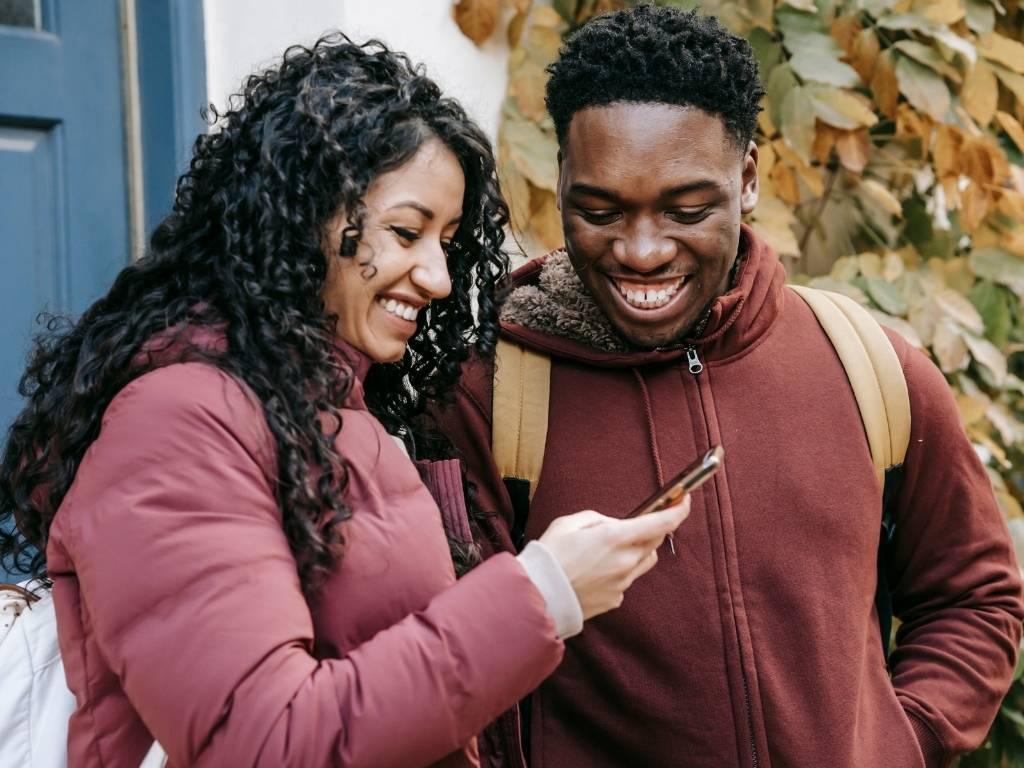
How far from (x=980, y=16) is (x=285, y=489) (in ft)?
7.63

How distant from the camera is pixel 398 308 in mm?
1563

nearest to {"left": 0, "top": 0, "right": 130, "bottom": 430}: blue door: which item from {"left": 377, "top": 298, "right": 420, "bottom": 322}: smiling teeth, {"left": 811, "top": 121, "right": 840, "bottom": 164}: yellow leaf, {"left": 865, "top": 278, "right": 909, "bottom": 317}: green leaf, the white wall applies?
the white wall

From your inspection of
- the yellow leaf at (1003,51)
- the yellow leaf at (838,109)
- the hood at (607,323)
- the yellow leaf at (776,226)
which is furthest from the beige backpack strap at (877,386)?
the yellow leaf at (1003,51)

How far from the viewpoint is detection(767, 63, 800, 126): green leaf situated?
2.85 metres

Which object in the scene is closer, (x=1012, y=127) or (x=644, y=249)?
(x=644, y=249)

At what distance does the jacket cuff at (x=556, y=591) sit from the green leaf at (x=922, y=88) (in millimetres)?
1961

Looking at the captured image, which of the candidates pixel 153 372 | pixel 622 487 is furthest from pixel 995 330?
pixel 153 372

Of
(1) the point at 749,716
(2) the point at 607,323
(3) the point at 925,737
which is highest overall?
(2) the point at 607,323

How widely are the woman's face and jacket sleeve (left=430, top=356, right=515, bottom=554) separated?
351 millimetres

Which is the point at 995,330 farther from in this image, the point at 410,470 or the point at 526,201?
the point at 410,470

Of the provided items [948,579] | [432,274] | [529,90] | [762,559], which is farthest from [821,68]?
[432,274]

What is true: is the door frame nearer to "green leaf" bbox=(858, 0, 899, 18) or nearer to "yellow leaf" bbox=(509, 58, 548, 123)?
"yellow leaf" bbox=(509, 58, 548, 123)

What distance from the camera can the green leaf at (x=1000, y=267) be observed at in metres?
3.07

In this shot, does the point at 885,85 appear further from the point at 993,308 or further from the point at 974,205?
the point at 993,308
